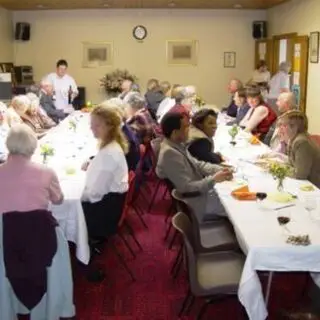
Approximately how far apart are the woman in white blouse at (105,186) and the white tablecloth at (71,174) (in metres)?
0.11

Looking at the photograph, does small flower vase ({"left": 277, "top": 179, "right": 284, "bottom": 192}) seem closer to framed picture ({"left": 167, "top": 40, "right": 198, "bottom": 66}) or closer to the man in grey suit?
the man in grey suit

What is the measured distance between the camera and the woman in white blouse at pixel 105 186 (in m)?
3.65

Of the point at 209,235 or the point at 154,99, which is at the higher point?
the point at 154,99

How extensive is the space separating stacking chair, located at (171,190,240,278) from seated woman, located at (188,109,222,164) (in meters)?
0.79

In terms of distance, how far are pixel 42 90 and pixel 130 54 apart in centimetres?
431

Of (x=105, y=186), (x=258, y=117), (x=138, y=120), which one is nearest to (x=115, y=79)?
(x=258, y=117)

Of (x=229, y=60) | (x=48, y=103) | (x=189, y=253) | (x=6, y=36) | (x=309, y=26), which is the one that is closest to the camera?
(x=189, y=253)

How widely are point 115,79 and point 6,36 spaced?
9.11 feet

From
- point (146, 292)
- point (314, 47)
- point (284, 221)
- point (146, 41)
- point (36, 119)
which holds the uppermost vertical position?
point (146, 41)

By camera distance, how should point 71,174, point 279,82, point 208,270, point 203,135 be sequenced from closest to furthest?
Result: point 208,270, point 71,174, point 203,135, point 279,82

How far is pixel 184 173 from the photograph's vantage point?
12.8 ft

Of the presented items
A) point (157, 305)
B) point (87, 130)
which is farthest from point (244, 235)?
point (87, 130)

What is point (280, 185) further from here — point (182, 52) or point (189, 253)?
point (182, 52)

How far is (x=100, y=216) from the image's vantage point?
146 inches
